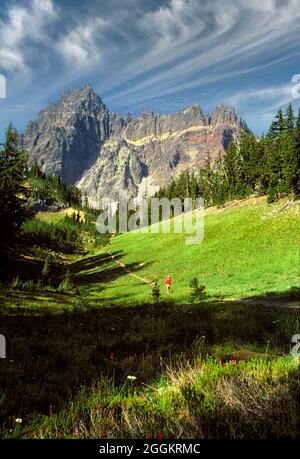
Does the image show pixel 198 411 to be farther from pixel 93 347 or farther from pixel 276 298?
pixel 276 298

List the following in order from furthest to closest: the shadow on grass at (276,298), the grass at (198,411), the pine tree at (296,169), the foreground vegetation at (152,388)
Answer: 1. the pine tree at (296,169)
2. the shadow on grass at (276,298)
3. the foreground vegetation at (152,388)
4. the grass at (198,411)

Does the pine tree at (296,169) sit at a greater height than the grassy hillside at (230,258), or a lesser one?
greater

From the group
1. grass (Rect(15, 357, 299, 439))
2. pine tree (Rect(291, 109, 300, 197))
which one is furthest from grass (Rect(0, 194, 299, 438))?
pine tree (Rect(291, 109, 300, 197))

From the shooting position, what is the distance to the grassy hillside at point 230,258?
31078 millimetres

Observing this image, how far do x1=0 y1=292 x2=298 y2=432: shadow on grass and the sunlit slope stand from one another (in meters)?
13.4

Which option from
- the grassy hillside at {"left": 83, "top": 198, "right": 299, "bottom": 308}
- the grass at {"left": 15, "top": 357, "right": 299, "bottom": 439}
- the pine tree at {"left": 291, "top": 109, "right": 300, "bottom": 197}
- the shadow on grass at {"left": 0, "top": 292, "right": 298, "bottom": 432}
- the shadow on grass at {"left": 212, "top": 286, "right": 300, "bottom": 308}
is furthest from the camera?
the pine tree at {"left": 291, "top": 109, "right": 300, "bottom": 197}

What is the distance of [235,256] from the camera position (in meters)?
44.1

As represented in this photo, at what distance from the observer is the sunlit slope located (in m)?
31.4

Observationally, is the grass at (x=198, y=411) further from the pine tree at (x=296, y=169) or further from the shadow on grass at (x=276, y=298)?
the pine tree at (x=296, y=169)

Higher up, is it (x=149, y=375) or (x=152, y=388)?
(x=152, y=388)

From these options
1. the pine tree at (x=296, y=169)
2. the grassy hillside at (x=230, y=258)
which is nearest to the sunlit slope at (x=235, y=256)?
the grassy hillside at (x=230, y=258)

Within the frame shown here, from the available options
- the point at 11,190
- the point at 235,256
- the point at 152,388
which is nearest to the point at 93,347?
the point at 152,388

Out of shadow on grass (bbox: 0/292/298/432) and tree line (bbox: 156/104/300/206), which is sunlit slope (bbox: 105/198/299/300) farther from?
shadow on grass (bbox: 0/292/298/432)

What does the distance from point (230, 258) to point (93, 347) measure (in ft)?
120
